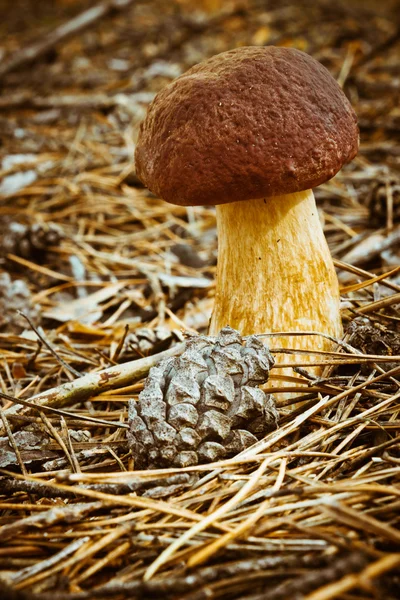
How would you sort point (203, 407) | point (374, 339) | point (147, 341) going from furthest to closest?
point (147, 341)
point (374, 339)
point (203, 407)

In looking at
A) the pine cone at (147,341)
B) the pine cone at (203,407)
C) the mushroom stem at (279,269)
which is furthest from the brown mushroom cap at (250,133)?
the pine cone at (147,341)

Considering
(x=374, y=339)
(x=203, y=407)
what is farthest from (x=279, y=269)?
(x=203, y=407)

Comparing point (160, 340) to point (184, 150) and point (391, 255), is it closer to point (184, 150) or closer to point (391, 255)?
point (184, 150)

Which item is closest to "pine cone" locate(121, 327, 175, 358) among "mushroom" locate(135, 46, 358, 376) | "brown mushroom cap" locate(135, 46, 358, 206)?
"mushroom" locate(135, 46, 358, 376)

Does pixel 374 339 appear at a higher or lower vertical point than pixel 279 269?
lower

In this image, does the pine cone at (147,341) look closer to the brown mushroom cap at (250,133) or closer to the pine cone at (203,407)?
the pine cone at (203,407)

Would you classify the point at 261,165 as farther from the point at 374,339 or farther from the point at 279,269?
the point at 374,339
